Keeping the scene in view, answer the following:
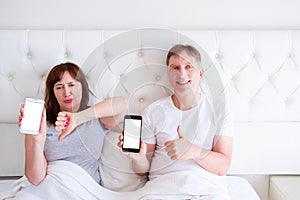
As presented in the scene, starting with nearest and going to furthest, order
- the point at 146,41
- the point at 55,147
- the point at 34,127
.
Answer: the point at 34,127 → the point at 55,147 → the point at 146,41

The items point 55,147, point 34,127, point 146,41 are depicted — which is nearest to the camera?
point 34,127

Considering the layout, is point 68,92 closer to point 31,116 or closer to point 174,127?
point 31,116

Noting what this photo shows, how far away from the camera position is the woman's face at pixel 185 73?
1.56 meters

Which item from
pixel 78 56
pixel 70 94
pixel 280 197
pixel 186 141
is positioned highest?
pixel 78 56

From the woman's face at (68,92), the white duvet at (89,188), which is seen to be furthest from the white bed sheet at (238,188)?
the woman's face at (68,92)

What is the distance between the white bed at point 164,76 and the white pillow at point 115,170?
186mm

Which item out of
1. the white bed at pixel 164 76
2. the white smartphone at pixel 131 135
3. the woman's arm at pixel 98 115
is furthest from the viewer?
the white bed at pixel 164 76

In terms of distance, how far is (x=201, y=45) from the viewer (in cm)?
170

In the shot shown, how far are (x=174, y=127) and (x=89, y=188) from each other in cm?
39

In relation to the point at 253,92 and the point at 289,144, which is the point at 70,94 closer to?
the point at 253,92

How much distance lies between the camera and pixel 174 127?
1.56 meters

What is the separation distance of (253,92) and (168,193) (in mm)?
599

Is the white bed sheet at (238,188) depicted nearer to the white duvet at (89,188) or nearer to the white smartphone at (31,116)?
the white duvet at (89,188)

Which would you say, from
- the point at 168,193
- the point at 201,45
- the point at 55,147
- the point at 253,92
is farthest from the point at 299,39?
the point at 55,147
